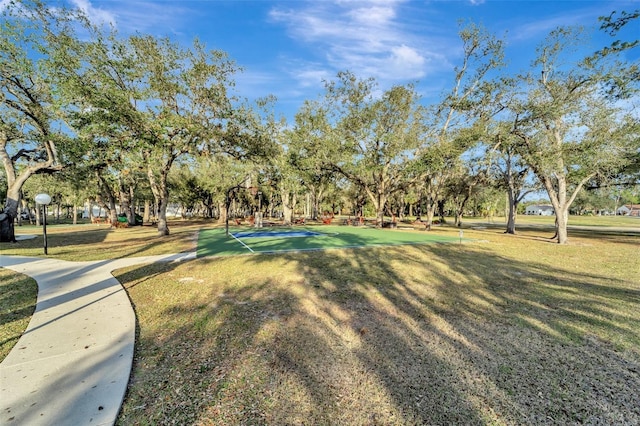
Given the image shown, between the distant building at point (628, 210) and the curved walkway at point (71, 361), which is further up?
the distant building at point (628, 210)

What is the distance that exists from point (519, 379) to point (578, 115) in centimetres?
1747

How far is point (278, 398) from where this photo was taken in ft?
8.38

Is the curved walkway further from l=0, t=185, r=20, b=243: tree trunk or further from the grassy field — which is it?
l=0, t=185, r=20, b=243: tree trunk

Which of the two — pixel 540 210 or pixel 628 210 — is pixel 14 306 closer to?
pixel 540 210

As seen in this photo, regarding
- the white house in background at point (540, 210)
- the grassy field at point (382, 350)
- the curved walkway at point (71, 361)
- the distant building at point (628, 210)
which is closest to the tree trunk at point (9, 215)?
the grassy field at point (382, 350)

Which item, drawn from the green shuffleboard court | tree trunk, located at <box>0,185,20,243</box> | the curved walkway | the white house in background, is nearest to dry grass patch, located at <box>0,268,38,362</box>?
the curved walkway

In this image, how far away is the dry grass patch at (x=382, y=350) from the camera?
8.00 ft

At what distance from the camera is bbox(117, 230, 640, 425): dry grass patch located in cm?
244

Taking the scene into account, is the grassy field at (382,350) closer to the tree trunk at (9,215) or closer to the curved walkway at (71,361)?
the curved walkway at (71,361)

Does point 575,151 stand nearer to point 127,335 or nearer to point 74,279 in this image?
point 127,335

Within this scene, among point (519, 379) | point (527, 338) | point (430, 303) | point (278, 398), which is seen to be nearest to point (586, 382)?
point (519, 379)

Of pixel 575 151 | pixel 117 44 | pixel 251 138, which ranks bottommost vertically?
pixel 575 151

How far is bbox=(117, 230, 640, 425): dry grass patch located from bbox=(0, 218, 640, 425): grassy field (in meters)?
0.02

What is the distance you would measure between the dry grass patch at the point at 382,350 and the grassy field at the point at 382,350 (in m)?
0.02
